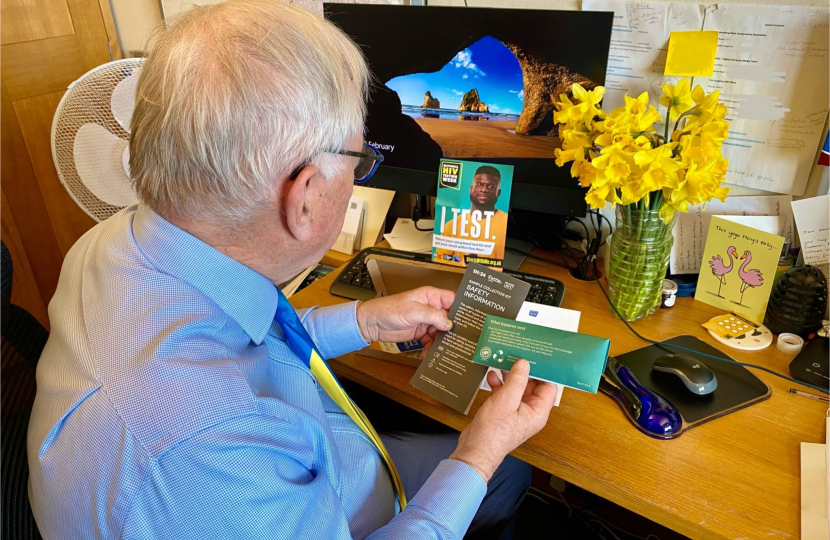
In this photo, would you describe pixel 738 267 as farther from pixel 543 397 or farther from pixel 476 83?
pixel 476 83

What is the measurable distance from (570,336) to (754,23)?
675 millimetres

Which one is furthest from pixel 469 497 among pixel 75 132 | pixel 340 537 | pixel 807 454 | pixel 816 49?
pixel 75 132

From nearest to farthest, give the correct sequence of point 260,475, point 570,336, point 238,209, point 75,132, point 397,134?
point 260,475 < point 238,209 < point 570,336 < point 397,134 < point 75,132

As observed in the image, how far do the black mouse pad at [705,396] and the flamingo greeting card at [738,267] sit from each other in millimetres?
130

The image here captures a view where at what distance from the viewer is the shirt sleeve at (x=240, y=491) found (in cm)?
54

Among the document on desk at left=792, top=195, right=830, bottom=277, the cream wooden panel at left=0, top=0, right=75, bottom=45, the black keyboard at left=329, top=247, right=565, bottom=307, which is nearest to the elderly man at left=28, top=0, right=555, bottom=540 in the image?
the black keyboard at left=329, top=247, right=565, bottom=307

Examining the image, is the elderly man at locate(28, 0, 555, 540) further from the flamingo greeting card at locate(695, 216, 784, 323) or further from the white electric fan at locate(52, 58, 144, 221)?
the white electric fan at locate(52, 58, 144, 221)

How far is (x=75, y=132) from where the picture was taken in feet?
4.59

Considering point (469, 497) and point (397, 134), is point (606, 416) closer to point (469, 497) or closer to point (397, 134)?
point (469, 497)

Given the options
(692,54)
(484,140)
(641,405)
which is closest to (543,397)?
(641,405)

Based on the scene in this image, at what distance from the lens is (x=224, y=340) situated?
687 millimetres

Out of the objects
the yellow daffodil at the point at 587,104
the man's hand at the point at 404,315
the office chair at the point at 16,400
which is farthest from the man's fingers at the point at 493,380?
the office chair at the point at 16,400

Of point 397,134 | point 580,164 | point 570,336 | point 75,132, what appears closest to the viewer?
point 570,336

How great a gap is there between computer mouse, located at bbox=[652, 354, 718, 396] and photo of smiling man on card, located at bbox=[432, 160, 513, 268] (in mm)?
385
